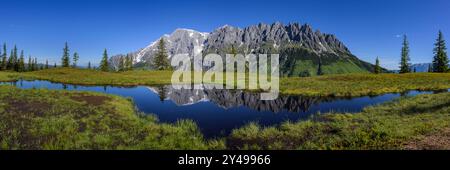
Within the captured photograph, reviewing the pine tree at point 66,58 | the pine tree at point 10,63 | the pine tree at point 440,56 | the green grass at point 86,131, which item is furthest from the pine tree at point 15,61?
the pine tree at point 440,56

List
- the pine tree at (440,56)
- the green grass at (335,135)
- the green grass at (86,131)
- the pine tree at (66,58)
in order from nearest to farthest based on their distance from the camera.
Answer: the green grass at (86,131)
the green grass at (335,135)
the pine tree at (440,56)
the pine tree at (66,58)

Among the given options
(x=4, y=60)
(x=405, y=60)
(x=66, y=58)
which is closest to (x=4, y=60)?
(x=4, y=60)

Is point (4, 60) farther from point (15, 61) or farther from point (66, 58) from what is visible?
point (66, 58)

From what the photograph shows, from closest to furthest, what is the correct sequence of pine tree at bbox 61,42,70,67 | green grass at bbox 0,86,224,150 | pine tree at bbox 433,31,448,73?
1. green grass at bbox 0,86,224,150
2. pine tree at bbox 433,31,448,73
3. pine tree at bbox 61,42,70,67

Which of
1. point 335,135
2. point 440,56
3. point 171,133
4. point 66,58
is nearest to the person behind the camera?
point 335,135

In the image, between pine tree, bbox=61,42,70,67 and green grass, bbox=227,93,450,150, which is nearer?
green grass, bbox=227,93,450,150

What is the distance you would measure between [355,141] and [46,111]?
23485mm

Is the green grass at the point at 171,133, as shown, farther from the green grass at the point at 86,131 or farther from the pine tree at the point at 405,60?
the pine tree at the point at 405,60

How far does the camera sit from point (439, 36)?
95.6 metres

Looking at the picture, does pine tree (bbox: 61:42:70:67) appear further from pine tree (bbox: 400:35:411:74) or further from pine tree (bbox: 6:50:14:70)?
pine tree (bbox: 400:35:411:74)

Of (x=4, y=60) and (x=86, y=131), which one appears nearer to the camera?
(x=86, y=131)

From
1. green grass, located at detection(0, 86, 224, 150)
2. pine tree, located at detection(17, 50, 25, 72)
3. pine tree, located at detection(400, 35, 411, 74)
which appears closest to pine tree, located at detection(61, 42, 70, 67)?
pine tree, located at detection(17, 50, 25, 72)
